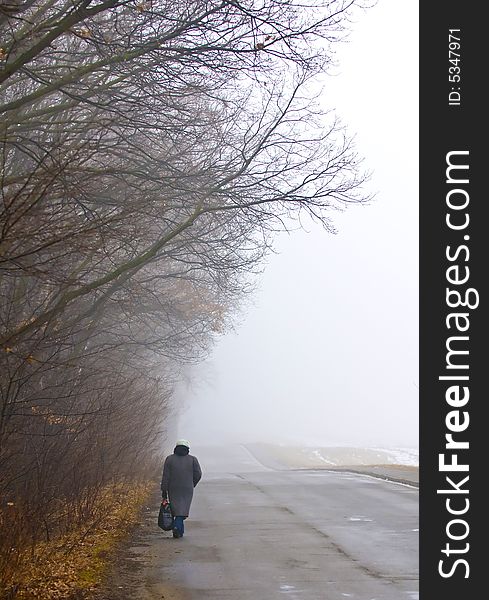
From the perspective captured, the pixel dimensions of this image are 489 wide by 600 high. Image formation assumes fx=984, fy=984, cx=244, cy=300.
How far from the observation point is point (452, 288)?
38.3 ft

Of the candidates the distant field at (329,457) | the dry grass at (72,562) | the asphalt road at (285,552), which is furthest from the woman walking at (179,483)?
the distant field at (329,457)

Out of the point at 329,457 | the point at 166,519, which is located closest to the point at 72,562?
the point at 166,519

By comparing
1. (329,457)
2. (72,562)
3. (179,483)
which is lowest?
(72,562)

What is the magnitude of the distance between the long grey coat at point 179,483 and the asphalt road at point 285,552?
1.65ft

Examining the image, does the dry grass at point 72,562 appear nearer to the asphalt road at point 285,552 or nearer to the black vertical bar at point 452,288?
the asphalt road at point 285,552

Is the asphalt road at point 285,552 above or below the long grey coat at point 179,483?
below

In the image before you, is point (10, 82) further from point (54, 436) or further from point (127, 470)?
point (127, 470)

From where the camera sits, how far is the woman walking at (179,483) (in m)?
15.9

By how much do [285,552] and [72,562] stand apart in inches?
124

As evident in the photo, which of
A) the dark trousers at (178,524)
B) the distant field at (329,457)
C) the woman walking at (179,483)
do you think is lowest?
the dark trousers at (178,524)

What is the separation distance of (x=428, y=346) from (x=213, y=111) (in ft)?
21.8

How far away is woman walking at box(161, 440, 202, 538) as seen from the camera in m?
15.9

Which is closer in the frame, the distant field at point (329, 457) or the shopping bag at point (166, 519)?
the shopping bag at point (166, 519)

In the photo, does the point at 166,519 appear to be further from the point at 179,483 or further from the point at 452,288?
the point at 452,288
